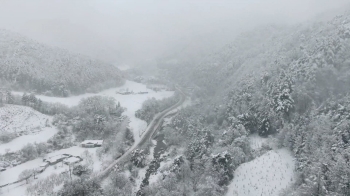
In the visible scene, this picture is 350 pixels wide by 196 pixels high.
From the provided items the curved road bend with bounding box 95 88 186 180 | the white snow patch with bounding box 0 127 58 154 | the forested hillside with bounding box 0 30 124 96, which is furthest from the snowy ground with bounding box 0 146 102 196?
the forested hillside with bounding box 0 30 124 96

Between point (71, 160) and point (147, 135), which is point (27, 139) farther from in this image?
point (147, 135)

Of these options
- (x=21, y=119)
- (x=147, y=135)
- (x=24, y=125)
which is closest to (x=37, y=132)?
(x=24, y=125)

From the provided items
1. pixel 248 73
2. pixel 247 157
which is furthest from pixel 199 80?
pixel 247 157

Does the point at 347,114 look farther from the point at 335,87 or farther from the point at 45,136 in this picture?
the point at 45,136

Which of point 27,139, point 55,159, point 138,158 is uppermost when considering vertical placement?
point 27,139

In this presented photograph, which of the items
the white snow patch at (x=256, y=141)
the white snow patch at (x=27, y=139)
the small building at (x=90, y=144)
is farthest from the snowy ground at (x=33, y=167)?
the white snow patch at (x=256, y=141)
